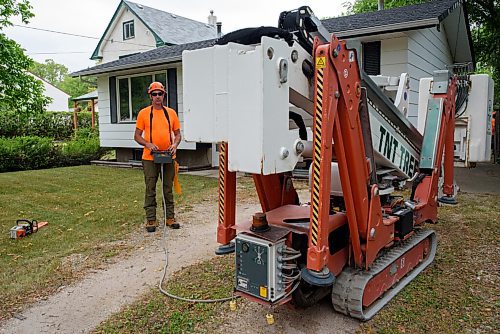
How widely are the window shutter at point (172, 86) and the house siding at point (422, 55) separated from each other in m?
6.18

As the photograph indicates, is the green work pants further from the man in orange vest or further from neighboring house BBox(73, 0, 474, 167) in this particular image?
neighboring house BBox(73, 0, 474, 167)

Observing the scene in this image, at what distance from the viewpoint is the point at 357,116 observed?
9.69ft

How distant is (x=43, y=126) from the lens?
23109mm

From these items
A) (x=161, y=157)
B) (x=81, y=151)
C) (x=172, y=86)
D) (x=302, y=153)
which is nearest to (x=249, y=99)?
(x=302, y=153)

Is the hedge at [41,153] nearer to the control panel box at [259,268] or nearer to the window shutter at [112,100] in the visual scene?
the window shutter at [112,100]

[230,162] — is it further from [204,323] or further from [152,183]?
[152,183]

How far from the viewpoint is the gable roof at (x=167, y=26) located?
25.2 meters

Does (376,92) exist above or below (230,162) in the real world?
above

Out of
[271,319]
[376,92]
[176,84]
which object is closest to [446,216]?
[376,92]

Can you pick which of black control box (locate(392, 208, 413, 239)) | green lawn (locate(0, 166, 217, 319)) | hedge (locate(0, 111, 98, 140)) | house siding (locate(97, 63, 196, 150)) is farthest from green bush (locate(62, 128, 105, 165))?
black control box (locate(392, 208, 413, 239))

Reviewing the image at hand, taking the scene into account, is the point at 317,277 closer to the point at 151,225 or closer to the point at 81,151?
the point at 151,225

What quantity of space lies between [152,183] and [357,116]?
343 centimetres

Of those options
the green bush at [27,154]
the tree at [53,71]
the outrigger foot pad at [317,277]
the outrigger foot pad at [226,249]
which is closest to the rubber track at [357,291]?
the outrigger foot pad at [317,277]

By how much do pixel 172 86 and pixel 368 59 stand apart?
542cm
